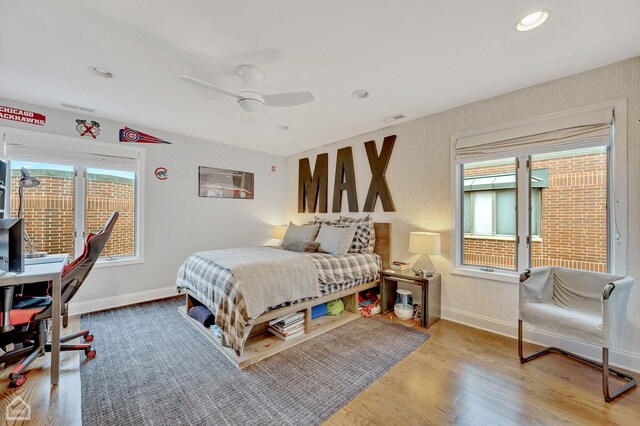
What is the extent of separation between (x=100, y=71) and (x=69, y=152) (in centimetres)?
161

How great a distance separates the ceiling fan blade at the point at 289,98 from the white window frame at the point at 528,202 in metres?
1.91

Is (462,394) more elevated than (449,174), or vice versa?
(449,174)

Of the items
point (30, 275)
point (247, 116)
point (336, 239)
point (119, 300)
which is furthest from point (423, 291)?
point (119, 300)

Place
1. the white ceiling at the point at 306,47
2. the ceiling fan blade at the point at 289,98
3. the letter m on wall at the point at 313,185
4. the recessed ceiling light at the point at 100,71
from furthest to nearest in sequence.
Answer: the letter m on wall at the point at 313,185
the ceiling fan blade at the point at 289,98
the recessed ceiling light at the point at 100,71
the white ceiling at the point at 306,47

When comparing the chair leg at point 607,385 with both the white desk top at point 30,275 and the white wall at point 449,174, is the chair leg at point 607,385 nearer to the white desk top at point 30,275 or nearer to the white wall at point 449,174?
the white wall at point 449,174

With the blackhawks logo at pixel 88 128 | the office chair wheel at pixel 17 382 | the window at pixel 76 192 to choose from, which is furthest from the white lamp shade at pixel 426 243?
the blackhawks logo at pixel 88 128

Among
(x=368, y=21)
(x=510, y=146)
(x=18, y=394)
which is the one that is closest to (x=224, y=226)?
(x=18, y=394)

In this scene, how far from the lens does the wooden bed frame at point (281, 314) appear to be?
2360 millimetres

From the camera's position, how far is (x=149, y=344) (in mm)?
2561

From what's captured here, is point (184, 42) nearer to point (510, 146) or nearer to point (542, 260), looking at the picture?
point (510, 146)

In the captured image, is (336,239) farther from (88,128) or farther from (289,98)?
(88,128)

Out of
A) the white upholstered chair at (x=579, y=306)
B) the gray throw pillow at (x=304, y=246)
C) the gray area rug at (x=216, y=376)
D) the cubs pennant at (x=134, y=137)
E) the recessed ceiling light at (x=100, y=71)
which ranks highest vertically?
the recessed ceiling light at (x=100, y=71)

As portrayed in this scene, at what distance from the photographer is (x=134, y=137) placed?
3746 millimetres

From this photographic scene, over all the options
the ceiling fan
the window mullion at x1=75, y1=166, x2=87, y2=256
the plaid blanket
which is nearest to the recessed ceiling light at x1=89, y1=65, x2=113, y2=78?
the ceiling fan
